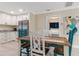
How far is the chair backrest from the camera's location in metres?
2.41

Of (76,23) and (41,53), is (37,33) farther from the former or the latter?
(76,23)

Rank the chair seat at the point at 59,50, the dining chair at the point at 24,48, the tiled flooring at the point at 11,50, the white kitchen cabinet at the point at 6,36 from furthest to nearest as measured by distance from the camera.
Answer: the white kitchen cabinet at the point at 6,36
the tiled flooring at the point at 11,50
the dining chair at the point at 24,48
the chair seat at the point at 59,50

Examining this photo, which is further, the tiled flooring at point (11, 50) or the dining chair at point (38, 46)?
the tiled flooring at point (11, 50)

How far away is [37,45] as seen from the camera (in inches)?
96.9

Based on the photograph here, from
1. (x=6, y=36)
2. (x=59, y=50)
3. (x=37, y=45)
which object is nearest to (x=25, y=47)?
(x=37, y=45)

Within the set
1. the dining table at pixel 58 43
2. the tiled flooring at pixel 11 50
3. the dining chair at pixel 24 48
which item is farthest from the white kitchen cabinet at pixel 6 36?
the dining table at pixel 58 43

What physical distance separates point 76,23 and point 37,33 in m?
1.07

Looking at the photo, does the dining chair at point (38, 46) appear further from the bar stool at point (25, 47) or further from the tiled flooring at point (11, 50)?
the tiled flooring at point (11, 50)

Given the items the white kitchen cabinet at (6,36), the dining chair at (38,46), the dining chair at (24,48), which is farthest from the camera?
the white kitchen cabinet at (6,36)

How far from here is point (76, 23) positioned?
8.23 ft

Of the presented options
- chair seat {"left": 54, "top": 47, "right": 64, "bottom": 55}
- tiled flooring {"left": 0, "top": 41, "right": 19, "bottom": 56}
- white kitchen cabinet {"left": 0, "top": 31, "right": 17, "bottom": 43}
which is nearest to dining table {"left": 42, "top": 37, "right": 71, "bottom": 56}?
chair seat {"left": 54, "top": 47, "right": 64, "bottom": 55}

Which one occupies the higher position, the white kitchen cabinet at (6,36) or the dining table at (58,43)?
the dining table at (58,43)

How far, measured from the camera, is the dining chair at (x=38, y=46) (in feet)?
7.89

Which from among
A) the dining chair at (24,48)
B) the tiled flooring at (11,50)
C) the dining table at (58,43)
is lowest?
the tiled flooring at (11,50)
